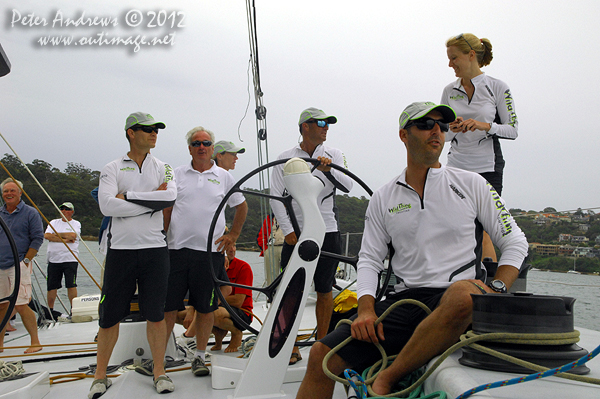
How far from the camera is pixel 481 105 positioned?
248cm

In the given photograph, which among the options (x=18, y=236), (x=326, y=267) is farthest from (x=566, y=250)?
(x=18, y=236)

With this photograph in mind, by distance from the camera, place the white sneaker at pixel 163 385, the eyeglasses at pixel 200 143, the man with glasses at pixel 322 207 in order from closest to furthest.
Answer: the white sneaker at pixel 163 385 < the man with glasses at pixel 322 207 < the eyeglasses at pixel 200 143

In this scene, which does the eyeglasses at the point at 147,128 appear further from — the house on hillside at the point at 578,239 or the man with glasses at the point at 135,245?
the house on hillside at the point at 578,239

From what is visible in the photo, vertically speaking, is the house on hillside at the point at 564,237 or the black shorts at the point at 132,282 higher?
the house on hillside at the point at 564,237

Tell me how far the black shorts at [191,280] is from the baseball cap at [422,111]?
142 cm

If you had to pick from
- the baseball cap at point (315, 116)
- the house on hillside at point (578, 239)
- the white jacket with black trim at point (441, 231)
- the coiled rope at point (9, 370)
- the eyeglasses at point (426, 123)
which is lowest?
the coiled rope at point (9, 370)

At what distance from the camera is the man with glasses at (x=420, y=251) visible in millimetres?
1356

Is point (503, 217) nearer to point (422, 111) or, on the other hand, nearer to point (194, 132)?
point (422, 111)

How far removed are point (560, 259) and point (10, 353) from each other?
3887 mm

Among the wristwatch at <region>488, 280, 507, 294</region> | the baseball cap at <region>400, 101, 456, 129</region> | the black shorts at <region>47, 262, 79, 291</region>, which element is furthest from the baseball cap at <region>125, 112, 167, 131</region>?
the black shorts at <region>47, 262, 79, 291</region>

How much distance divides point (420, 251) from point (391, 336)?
0.30m

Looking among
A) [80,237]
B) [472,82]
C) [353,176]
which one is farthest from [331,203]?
[80,237]

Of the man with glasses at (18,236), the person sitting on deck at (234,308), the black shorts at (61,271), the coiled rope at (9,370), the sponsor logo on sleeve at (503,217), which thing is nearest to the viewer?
the sponsor logo on sleeve at (503,217)

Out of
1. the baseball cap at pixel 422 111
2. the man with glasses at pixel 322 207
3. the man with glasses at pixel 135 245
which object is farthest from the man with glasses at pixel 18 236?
the baseball cap at pixel 422 111
